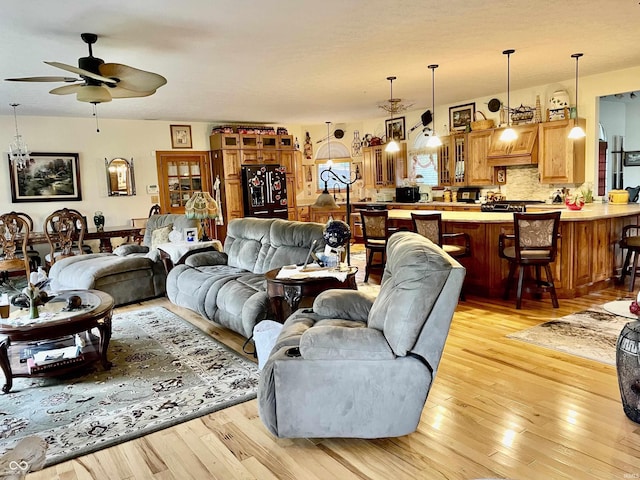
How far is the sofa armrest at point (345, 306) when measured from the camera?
292cm

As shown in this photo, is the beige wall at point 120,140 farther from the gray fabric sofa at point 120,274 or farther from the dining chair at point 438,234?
the gray fabric sofa at point 120,274

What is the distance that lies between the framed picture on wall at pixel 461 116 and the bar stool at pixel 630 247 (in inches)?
123

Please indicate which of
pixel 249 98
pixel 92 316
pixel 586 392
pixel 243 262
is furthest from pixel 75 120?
pixel 586 392

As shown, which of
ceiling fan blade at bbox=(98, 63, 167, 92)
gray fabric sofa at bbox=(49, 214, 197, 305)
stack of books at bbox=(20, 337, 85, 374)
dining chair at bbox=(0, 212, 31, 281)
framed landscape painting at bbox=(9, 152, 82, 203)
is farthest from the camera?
framed landscape painting at bbox=(9, 152, 82, 203)

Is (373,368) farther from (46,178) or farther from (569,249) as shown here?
(46,178)

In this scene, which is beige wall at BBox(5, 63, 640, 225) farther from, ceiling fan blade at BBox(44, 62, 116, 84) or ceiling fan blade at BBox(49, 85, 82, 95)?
ceiling fan blade at BBox(44, 62, 116, 84)

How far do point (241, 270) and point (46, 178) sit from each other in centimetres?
471

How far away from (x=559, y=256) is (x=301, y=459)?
380cm

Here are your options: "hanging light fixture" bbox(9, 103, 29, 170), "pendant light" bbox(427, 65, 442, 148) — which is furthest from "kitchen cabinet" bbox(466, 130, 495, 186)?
"hanging light fixture" bbox(9, 103, 29, 170)

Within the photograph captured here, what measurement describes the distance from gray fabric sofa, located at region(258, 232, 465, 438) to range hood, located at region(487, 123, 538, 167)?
5410 mm

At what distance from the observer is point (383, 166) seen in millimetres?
9562

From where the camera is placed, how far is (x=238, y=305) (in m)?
3.85

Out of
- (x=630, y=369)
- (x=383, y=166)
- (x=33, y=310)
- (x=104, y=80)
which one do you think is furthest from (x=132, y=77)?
(x=383, y=166)

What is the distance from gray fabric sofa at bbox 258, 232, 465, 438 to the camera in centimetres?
229
